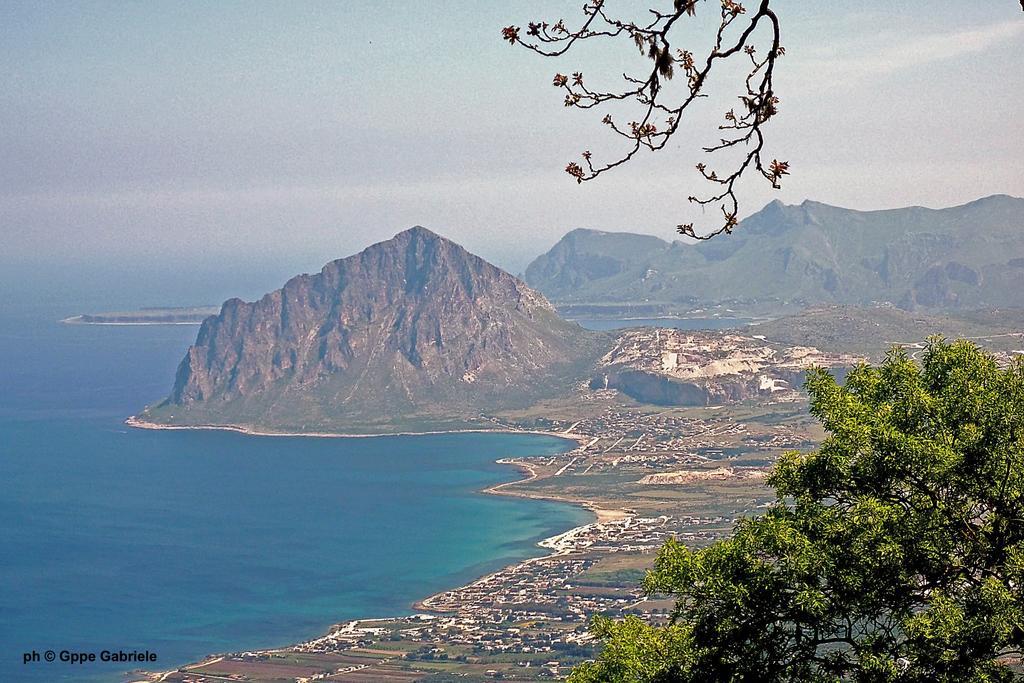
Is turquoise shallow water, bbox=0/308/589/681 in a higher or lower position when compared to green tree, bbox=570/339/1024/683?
lower

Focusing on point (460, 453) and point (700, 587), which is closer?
point (700, 587)

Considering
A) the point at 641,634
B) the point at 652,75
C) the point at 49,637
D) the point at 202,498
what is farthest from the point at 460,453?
the point at 652,75

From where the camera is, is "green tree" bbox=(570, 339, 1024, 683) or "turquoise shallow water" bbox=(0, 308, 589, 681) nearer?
"green tree" bbox=(570, 339, 1024, 683)

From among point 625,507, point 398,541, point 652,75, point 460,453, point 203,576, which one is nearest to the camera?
point 652,75

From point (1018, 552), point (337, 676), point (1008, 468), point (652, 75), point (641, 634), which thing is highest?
point (652, 75)

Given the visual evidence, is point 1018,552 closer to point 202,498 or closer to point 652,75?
point 652,75

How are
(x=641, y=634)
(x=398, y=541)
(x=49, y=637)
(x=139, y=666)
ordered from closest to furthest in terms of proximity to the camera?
(x=641, y=634) → (x=139, y=666) → (x=49, y=637) → (x=398, y=541)
